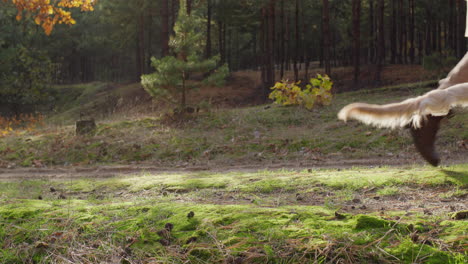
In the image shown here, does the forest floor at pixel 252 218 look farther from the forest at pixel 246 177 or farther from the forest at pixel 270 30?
the forest at pixel 270 30

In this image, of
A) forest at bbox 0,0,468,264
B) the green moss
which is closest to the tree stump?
forest at bbox 0,0,468,264

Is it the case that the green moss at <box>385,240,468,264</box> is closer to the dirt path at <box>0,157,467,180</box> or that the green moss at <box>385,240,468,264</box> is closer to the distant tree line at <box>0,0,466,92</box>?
the dirt path at <box>0,157,467,180</box>

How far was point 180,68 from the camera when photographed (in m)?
14.3

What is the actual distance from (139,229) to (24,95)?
29.5m

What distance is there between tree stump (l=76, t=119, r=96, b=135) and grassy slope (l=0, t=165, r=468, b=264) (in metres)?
9.84

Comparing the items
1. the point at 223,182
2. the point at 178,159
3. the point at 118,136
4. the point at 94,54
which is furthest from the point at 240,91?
the point at 94,54

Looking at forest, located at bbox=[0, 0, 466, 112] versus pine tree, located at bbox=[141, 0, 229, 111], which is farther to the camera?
forest, located at bbox=[0, 0, 466, 112]

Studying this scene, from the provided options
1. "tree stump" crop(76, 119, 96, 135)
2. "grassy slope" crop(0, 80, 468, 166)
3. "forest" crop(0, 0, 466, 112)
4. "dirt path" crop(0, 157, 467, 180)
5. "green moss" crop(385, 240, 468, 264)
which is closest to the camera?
"green moss" crop(385, 240, 468, 264)

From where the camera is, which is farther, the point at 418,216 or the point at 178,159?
the point at 178,159

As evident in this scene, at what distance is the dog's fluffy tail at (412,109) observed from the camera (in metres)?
2.11

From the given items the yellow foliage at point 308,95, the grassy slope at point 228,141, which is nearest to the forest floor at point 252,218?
the grassy slope at point 228,141

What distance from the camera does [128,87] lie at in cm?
3334

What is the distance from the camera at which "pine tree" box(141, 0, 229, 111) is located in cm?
1434

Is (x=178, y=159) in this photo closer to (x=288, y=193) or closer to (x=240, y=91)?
(x=288, y=193)
